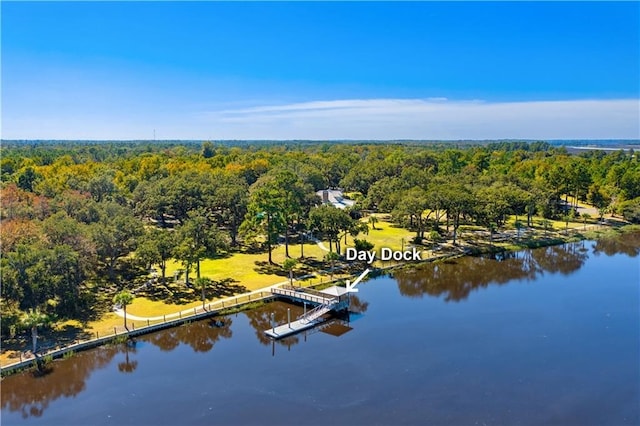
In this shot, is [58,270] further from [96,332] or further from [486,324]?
[486,324]

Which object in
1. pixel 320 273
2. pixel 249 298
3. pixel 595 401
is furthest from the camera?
pixel 320 273

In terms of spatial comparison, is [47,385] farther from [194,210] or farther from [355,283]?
[194,210]

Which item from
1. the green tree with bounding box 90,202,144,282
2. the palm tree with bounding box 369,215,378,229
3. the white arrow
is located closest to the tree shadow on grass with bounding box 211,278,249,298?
the green tree with bounding box 90,202,144,282

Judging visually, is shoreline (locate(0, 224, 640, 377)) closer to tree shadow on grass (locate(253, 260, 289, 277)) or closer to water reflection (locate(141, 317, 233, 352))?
water reflection (locate(141, 317, 233, 352))

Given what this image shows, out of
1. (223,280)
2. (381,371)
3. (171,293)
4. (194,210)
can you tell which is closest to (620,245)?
(381,371)

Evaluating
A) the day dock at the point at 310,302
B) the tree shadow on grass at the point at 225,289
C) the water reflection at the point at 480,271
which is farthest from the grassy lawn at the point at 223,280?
the water reflection at the point at 480,271

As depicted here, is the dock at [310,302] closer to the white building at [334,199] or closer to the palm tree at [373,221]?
the palm tree at [373,221]

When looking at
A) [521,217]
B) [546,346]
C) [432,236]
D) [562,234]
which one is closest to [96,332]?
[546,346]
